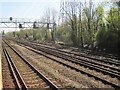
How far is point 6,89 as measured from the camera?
42.7 feet

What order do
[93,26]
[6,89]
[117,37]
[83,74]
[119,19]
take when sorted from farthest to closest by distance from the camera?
[93,26]
[119,19]
[117,37]
[83,74]
[6,89]

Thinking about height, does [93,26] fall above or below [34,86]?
above

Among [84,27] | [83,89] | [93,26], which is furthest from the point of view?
[84,27]

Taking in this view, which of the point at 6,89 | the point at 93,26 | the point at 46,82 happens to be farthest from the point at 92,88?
the point at 93,26

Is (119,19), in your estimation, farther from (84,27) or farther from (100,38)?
(84,27)

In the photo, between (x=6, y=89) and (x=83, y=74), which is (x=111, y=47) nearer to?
(x=83, y=74)

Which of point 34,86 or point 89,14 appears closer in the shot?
point 34,86

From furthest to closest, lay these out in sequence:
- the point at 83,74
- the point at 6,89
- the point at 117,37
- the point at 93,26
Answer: the point at 93,26 < the point at 117,37 < the point at 83,74 < the point at 6,89

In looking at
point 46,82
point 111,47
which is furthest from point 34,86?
point 111,47

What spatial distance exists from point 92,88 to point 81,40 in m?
39.0

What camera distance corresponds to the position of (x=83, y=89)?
477 inches

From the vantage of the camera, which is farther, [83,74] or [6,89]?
[83,74]

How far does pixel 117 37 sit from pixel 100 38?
12.6 feet

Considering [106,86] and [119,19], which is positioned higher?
[119,19]
